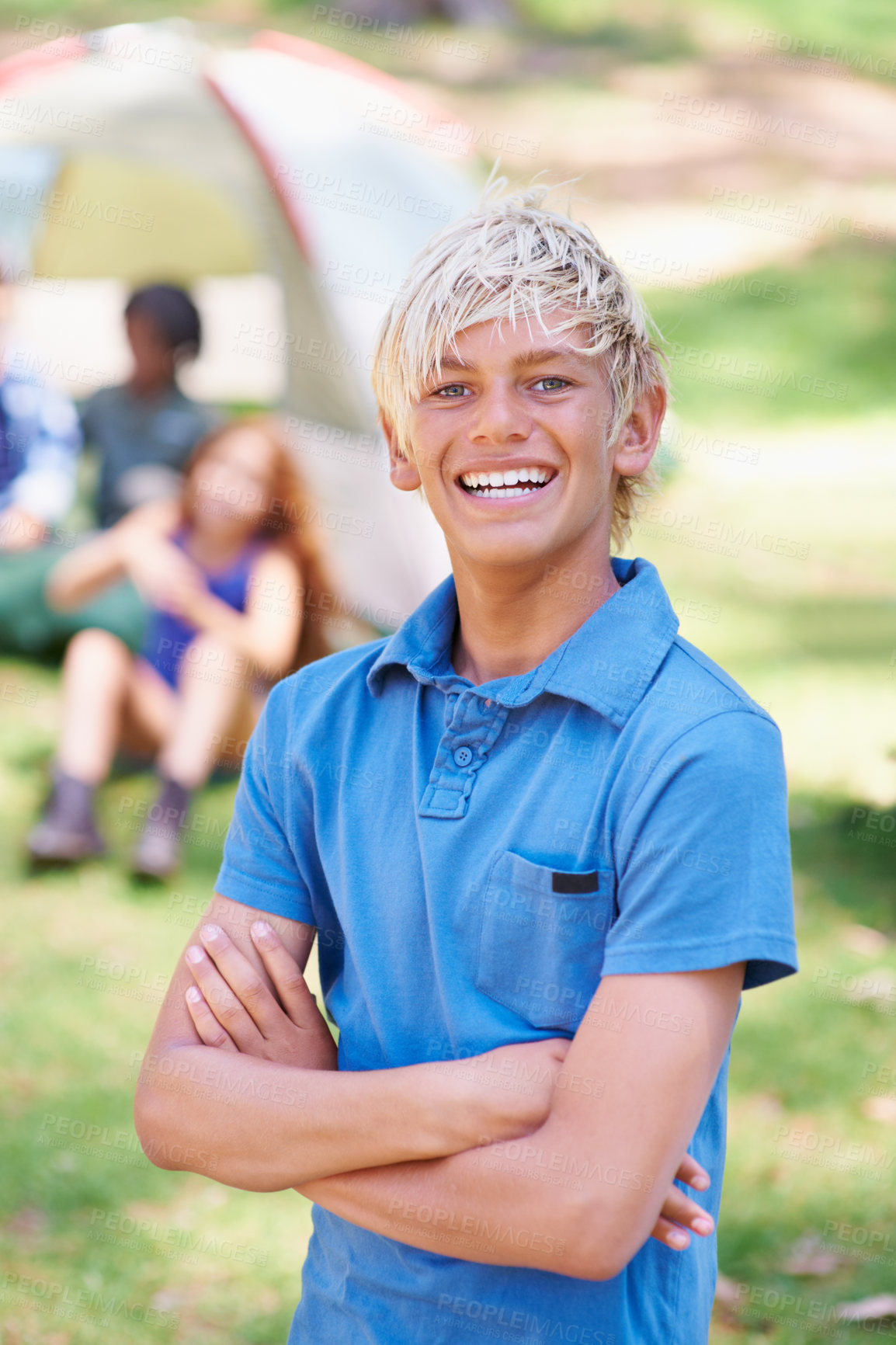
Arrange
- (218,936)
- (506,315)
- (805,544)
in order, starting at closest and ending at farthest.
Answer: (506,315) < (218,936) < (805,544)

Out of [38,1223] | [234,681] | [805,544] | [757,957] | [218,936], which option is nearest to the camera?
[757,957]

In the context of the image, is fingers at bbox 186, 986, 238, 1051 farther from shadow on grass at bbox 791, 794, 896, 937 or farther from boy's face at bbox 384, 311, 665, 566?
shadow on grass at bbox 791, 794, 896, 937

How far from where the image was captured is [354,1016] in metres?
1.52

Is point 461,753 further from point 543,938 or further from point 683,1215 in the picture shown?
point 683,1215

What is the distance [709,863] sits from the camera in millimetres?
1296

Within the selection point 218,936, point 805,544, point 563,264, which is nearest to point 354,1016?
point 218,936

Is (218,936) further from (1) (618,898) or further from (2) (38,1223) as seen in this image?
(2) (38,1223)

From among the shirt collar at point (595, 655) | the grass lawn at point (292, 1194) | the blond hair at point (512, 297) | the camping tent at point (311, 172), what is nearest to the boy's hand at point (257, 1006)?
the shirt collar at point (595, 655)

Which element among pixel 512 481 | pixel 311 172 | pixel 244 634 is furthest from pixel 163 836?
pixel 512 481

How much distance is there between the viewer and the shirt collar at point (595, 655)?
1.42 metres

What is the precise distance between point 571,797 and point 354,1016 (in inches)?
15.0

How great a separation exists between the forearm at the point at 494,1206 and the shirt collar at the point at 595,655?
0.45 m

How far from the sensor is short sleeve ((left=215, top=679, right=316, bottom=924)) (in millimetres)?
1586

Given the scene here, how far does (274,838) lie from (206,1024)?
0.24m
